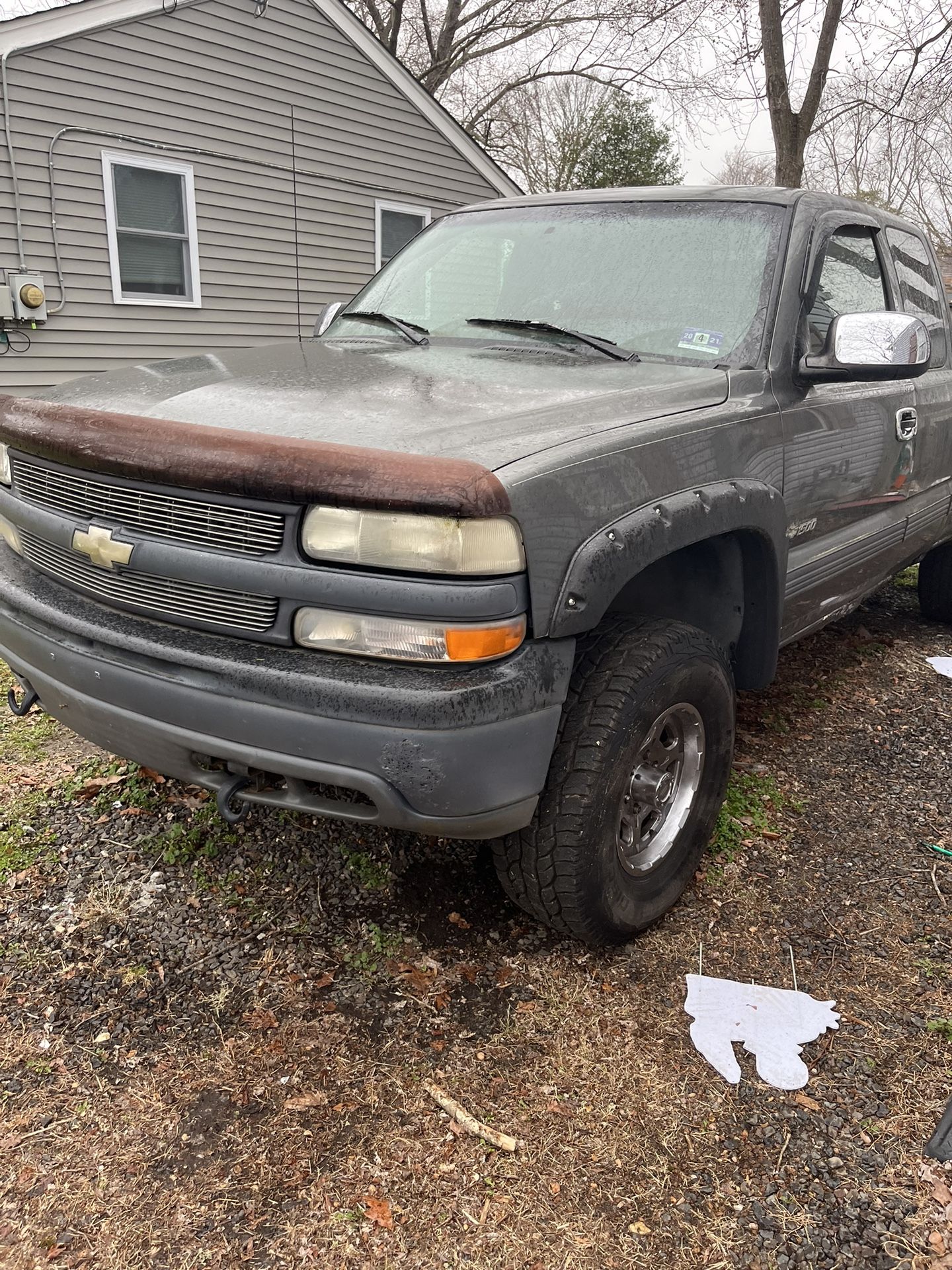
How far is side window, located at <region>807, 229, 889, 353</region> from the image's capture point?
10.1ft

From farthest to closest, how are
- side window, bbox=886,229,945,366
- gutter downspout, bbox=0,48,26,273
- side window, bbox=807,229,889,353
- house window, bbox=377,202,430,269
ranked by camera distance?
house window, bbox=377,202,430,269, gutter downspout, bbox=0,48,26,273, side window, bbox=886,229,945,366, side window, bbox=807,229,889,353

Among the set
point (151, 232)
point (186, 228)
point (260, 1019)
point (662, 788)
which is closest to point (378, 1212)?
point (260, 1019)

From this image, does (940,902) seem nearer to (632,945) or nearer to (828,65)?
(632,945)

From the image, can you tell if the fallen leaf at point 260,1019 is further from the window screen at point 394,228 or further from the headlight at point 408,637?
the window screen at point 394,228

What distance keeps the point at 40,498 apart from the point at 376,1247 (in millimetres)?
1814

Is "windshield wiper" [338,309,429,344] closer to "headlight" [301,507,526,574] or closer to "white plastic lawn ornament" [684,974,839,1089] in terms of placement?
"headlight" [301,507,526,574]

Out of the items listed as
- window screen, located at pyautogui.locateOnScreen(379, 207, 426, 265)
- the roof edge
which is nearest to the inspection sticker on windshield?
the roof edge

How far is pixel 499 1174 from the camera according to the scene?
1885 mm

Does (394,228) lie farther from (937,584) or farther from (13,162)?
(937,584)

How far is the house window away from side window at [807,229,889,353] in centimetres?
900

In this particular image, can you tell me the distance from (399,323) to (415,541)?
1651 mm

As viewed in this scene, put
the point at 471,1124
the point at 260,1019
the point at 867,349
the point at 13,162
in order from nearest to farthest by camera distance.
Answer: the point at 471,1124 → the point at 260,1019 → the point at 867,349 → the point at 13,162

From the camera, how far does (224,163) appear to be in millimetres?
9938

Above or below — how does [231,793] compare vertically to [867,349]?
below
